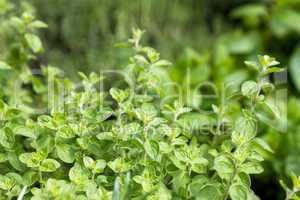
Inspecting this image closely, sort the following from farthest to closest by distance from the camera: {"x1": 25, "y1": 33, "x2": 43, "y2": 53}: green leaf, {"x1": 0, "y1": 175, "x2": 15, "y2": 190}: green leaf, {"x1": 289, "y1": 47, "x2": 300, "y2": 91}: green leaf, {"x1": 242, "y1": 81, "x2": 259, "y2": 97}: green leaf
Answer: {"x1": 289, "y1": 47, "x2": 300, "y2": 91}: green leaf, {"x1": 25, "y1": 33, "x2": 43, "y2": 53}: green leaf, {"x1": 242, "y1": 81, "x2": 259, "y2": 97}: green leaf, {"x1": 0, "y1": 175, "x2": 15, "y2": 190}: green leaf

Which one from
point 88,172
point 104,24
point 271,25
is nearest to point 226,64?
point 271,25

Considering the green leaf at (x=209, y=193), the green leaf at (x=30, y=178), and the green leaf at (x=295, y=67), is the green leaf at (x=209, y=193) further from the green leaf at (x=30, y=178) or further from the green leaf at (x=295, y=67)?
the green leaf at (x=295, y=67)

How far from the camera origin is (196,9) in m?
2.82

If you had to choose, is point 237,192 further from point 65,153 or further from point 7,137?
point 7,137

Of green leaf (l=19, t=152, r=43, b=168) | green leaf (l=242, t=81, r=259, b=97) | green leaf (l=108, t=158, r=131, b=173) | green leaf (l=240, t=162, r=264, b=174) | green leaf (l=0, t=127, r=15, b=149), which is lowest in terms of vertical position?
green leaf (l=240, t=162, r=264, b=174)

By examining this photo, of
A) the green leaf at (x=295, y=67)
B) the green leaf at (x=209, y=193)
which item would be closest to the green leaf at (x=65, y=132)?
the green leaf at (x=209, y=193)

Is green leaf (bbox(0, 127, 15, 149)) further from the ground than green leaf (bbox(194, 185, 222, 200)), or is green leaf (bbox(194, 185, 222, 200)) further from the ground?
green leaf (bbox(0, 127, 15, 149))

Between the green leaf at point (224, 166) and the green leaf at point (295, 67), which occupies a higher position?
the green leaf at point (295, 67)

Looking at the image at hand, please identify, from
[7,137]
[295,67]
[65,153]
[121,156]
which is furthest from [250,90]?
[295,67]

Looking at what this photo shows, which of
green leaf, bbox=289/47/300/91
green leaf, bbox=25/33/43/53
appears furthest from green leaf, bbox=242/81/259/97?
green leaf, bbox=289/47/300/91

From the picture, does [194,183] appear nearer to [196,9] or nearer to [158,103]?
[158,103]

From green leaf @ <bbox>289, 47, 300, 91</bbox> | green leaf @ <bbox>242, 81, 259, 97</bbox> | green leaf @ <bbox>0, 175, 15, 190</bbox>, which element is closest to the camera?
green leaf @ <bbox>0, 175, 15, 190</bbox>

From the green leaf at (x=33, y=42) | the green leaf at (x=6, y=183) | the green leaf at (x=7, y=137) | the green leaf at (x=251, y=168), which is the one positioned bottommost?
the green leaf at (x=6, y=183)

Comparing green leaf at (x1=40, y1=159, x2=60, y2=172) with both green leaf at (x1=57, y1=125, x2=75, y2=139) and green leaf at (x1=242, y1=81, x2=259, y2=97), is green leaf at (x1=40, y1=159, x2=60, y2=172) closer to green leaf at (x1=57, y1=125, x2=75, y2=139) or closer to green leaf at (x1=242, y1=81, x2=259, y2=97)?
green leaf at (x1=57, y1=125, x2=75, y2=139)
